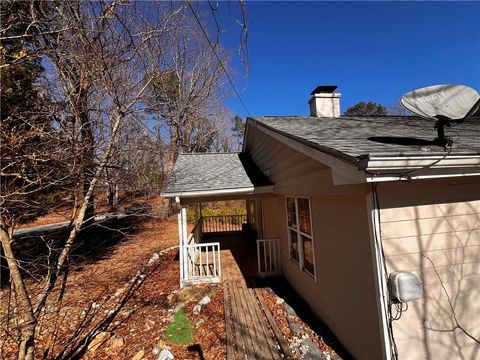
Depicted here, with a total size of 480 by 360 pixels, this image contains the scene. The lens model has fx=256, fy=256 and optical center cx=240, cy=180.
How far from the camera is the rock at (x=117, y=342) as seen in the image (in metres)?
4.38

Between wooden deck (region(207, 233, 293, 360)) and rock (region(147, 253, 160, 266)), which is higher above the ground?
rock (region(147, 253, 160, 266))

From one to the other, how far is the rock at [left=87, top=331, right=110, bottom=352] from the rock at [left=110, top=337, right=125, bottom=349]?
174 mm

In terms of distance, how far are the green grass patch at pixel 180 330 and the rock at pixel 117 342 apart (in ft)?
2.47

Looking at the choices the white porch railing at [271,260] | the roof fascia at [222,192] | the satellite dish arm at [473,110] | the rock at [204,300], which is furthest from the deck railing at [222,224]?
the satellite dish arm at [473,110]

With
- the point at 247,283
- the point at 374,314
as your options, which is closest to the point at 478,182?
the point at 374,314

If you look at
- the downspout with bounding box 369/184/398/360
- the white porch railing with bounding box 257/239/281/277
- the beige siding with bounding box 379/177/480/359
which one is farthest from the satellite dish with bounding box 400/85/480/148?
the white porch railing with bounding box 257/239/281/277

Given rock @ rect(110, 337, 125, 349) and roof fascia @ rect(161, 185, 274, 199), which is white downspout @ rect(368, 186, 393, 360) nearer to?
rock @ rect(110, 337, 125, 349)

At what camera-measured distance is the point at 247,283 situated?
22.0ft

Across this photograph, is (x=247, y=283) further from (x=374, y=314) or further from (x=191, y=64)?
(x=191, y=64)

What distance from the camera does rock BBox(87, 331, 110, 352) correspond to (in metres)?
4.37

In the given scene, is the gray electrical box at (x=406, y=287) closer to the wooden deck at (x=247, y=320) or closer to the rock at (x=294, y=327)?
the wooden deck at (x=247, y=320)

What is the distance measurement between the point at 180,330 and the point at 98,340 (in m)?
1.44

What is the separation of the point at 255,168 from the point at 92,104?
5.64 m

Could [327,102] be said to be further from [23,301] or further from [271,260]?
[23,301]
